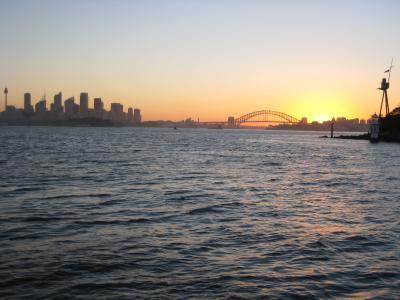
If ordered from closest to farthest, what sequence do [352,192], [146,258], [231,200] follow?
[146,258]
[231,200]
[352,192]

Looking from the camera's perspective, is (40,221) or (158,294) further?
(40,221)

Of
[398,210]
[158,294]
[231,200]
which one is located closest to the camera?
[158,294]

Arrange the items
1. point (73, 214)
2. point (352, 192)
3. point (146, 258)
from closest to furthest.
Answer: point (146, 258)
point (73, 214)
point (352, 192)

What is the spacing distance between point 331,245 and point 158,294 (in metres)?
5.78

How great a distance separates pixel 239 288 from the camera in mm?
8695

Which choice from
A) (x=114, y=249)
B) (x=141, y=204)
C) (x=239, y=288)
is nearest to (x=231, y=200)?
(x=141, y=204)

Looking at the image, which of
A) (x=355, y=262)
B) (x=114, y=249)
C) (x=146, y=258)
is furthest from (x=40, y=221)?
(x=355, y=262)

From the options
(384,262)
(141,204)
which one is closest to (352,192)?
(141,204)

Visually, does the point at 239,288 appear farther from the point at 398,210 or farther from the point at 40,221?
the point at 398,210

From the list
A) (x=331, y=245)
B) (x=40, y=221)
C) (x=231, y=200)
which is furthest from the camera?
(x=231, y=200)

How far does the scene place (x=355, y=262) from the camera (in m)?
10.7

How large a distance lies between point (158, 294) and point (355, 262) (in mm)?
5042

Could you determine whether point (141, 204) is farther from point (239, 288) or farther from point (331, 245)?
point (239, 288)

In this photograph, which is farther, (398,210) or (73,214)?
(398,210)
